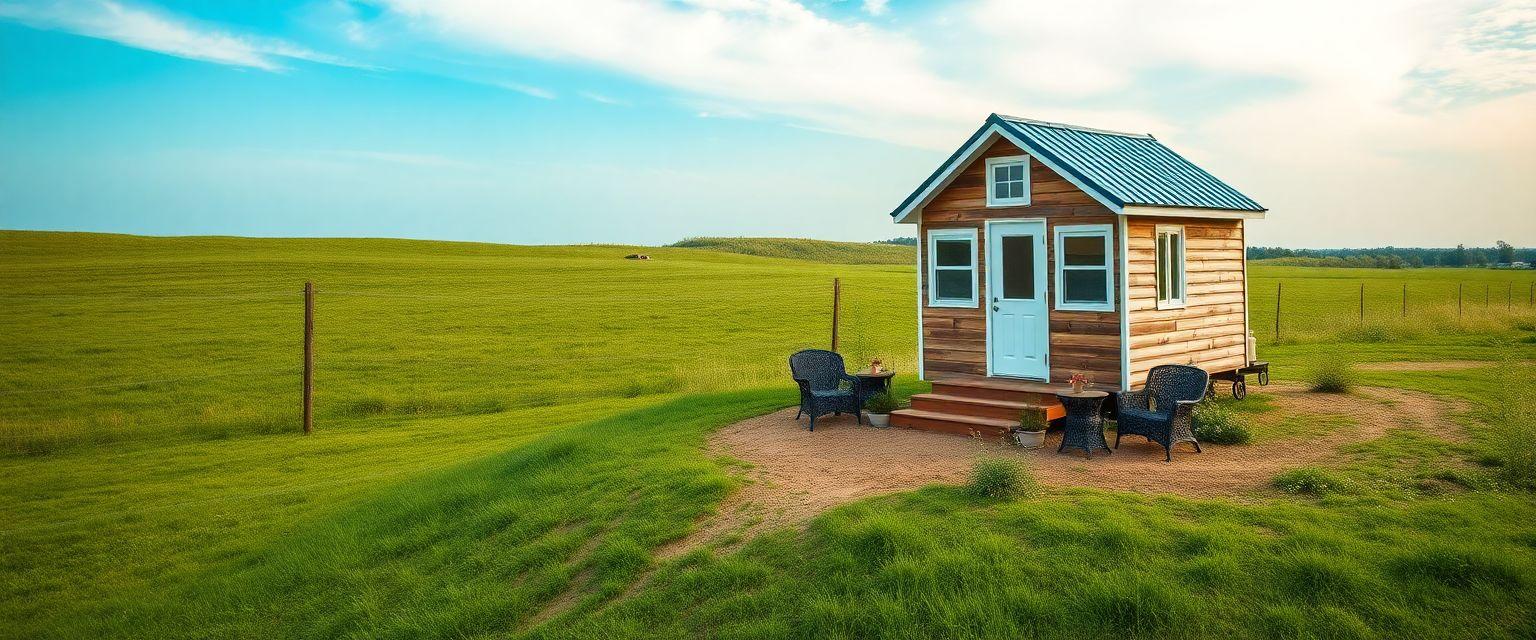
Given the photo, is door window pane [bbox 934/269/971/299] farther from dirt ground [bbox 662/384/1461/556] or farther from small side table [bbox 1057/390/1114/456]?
small side table [bbox 1057/390/1114/456]

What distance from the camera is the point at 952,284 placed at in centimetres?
1498

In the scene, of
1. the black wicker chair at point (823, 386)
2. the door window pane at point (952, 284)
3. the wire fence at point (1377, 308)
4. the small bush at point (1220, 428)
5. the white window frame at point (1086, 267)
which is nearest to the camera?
the small bush at point (1220, 428)

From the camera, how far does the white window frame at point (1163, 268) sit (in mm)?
13867

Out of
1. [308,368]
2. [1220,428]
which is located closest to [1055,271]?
[1220,428]

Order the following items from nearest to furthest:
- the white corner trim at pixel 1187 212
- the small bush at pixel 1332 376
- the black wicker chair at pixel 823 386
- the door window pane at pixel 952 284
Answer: the white corner trim at pixel 1187 212 < the black wicker chair at pixel 823 386 < the door window pane at pixel 952 284 < the small bush at pixel 1332 376

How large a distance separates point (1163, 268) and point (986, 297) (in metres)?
2.66

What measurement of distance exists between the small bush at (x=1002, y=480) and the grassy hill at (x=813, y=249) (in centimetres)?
10566

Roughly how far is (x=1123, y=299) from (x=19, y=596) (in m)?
14.1

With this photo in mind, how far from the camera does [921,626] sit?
269 inches

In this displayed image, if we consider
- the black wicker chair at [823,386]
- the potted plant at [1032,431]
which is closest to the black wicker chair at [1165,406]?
the potted plant at [1032,431]

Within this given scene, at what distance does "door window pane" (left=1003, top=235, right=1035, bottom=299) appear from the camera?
1409 centimetres

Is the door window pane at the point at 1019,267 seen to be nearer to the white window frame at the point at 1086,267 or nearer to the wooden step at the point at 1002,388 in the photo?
the white window frame at the point at 1086,267

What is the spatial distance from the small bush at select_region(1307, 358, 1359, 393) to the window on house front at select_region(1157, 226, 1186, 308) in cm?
363

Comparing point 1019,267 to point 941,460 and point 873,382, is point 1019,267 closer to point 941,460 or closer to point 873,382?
point 873,382
